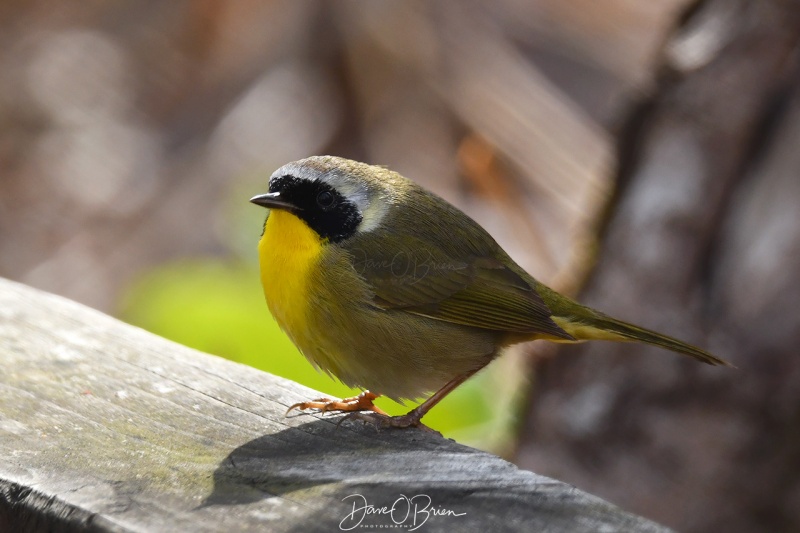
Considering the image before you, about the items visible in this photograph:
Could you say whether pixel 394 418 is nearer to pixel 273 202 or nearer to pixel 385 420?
pixel 385 420

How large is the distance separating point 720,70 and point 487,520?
137 inches

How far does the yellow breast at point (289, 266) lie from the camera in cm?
333

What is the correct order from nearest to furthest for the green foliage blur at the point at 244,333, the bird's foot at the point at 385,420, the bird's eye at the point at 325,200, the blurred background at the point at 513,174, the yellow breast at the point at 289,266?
the bird's foot at the point at 385,420 < the yellow breast at the point at 289,266 < the bird's eye at the point at 325,200 < the blurred background at the point at 513,174 < the green foliage blur at the point at 244,333

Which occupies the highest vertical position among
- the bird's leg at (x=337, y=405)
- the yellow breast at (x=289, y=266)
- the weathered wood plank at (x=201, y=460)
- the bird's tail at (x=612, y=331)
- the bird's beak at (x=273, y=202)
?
the bird's tail at (x=612, y=331)

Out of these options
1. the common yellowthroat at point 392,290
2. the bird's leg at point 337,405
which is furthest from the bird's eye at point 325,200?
the bird's leg at point 337,405

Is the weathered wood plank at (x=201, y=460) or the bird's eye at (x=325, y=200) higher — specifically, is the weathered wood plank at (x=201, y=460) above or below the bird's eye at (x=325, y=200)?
below

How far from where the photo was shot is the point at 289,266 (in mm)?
3383

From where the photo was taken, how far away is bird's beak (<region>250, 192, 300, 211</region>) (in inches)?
132

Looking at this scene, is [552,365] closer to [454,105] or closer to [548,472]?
[548,472]

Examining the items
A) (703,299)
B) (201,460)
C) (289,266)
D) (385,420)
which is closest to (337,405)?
(385,420)

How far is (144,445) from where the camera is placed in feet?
7.36

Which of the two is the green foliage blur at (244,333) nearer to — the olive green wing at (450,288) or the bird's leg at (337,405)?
the olive green wing at (450,288)

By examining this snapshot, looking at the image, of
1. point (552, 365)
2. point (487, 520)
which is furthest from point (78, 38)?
point (487, 520)

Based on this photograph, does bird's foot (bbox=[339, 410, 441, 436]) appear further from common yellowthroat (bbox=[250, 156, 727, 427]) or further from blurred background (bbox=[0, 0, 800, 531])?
blurred background (bbox=[0, 0, 800, 531])
